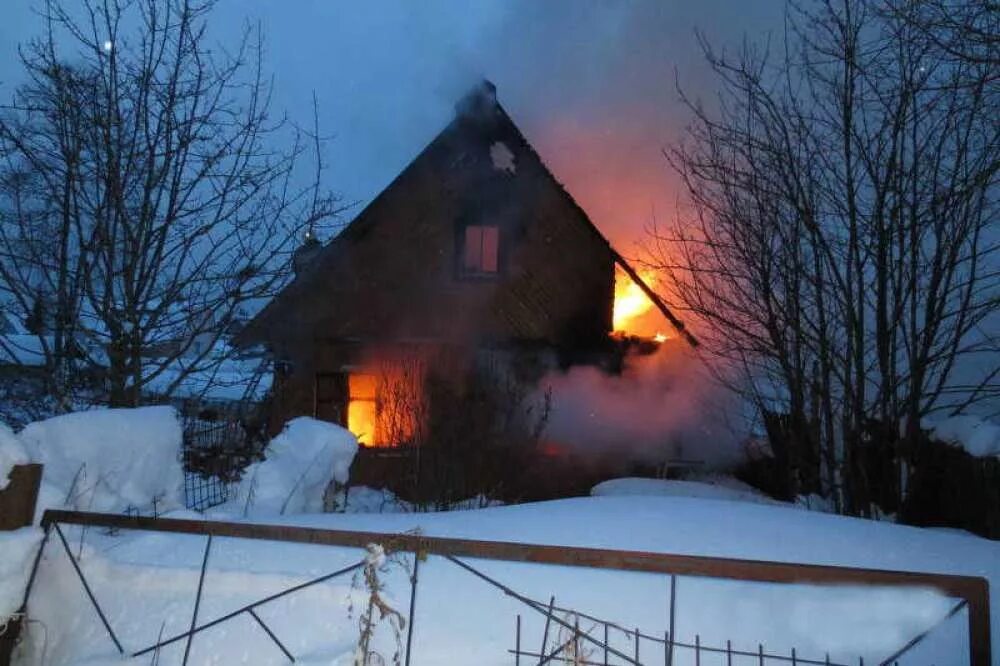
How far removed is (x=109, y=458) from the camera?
13.5 ft

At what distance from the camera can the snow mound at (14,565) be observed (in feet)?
10.5

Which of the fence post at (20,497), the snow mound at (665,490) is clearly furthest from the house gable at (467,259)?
the fence post at (20,497)

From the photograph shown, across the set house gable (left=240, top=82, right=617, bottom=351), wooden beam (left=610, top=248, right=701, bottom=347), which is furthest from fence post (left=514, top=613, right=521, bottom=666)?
Answer: wooden beam (left=610, top=248, right=701, bottom=347)

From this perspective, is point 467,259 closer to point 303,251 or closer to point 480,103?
point 480,103

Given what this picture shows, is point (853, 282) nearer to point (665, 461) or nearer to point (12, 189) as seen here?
point (665, 461)

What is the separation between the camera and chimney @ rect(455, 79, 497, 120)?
42.4ft

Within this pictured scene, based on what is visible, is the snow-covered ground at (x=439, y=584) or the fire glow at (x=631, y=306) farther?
the fire glow at (x=631, y=306)

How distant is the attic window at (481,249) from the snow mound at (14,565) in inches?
380

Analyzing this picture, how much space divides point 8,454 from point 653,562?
3.24 m

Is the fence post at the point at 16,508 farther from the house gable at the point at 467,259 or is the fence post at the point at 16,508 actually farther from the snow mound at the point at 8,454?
the house gable at the point at 467,259

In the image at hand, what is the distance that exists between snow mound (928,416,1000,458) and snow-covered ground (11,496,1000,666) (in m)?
1.70

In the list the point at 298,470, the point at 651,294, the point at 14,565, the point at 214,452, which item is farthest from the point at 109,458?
the point at 651,294

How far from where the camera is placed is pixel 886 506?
22.1ft

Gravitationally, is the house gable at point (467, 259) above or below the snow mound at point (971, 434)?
above
